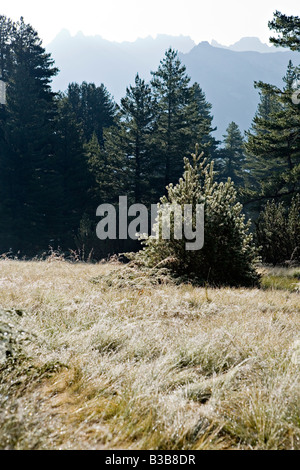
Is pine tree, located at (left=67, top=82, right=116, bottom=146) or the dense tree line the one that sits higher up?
pine tree, located at (left=67, top=82, right=116, bottom=146)

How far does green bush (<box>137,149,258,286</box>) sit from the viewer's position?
6.76m

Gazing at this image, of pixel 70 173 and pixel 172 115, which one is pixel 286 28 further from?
pixel 70 173

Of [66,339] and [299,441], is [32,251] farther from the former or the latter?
[299,441]

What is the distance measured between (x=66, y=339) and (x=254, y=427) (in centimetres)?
156

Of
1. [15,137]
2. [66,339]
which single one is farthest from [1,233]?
[66,339]

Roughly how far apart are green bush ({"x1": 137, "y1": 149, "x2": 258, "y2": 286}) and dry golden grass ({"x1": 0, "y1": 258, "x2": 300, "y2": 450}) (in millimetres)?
3058

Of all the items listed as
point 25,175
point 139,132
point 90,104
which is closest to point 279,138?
point 139,132

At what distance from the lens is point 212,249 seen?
267 inches

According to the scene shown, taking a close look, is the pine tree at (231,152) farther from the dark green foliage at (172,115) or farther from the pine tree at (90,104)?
the dark green foliage at (172,115)

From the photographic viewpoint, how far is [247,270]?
718cm

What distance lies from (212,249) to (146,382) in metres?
4.88

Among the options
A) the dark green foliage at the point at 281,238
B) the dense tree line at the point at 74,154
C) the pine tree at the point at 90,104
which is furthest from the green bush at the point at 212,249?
the pine tree at the point at 90,104

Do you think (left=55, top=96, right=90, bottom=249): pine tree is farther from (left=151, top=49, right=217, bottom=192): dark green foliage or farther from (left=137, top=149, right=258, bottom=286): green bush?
(left=137, top=149, right=258, bottom=286): green bush

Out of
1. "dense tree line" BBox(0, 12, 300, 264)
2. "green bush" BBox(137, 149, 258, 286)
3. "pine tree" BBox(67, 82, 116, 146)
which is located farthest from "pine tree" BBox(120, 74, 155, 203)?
"green bush" BBox(137, 149, 258, 286)
